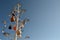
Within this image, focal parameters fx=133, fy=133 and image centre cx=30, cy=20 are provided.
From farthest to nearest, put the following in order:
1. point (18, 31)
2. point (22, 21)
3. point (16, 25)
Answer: point (22, 21) → point (16, 25) → point (18, 31)

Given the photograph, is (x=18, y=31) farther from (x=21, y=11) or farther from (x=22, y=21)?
(x=21, y=11)

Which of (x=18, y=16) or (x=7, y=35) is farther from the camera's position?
(x=18, y=16)

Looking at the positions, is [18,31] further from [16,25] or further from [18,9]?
[18,9]

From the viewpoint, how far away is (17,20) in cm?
786

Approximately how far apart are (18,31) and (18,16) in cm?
131

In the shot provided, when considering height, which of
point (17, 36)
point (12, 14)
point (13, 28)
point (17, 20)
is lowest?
point (17, 36)

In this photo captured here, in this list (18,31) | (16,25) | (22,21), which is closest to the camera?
(18,31)

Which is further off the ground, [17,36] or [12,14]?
[12,14]

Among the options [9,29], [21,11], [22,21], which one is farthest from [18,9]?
[9,29]

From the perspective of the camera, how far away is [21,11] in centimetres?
857

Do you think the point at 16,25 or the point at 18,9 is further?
the point at 18,9

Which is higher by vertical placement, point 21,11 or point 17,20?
point 21,11

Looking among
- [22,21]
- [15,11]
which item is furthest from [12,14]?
[22,21]

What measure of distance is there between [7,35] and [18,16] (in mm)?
1395
